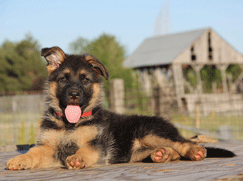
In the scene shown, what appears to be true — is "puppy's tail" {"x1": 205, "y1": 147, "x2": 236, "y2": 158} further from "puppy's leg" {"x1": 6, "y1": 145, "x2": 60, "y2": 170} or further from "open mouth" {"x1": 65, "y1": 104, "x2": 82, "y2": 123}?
"puppy's leg" {"x1": 6, "y1": 145, "x2": 60, "y2": 170}

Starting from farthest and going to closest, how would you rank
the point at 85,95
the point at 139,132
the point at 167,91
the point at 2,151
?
the point at 167,91
the point at 2,151
the point at 139,132
the point at 85,95

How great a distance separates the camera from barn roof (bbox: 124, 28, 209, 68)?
3784cm

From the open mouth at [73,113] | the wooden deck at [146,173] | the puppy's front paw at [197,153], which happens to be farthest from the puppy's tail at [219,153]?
the open mouth at [73,113]

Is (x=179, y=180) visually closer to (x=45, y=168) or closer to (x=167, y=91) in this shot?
(x=45, y=168)

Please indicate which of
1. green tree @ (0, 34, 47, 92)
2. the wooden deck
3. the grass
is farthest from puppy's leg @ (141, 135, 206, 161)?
green tree @ (0, 34, 47, 92)

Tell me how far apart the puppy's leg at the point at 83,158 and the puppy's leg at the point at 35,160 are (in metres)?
0.42

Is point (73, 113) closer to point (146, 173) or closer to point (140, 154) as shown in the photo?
point (140, 154)

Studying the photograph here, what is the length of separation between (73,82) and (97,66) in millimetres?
461

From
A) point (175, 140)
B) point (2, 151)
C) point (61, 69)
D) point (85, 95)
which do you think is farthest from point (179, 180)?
point (2, 151)

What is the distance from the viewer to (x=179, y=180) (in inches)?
114

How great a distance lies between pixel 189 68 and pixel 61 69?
1564 inches

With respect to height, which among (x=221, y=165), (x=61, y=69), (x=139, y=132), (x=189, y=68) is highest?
(x=189, y=68)

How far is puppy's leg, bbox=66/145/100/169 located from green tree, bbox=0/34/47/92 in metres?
49.2

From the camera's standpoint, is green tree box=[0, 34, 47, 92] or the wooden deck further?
green tree box=[0, 34, 47, 92]
